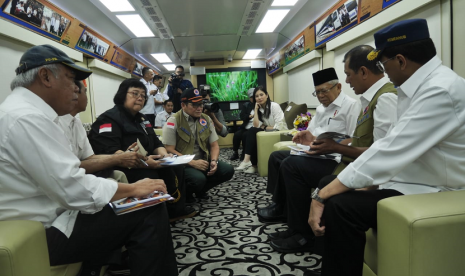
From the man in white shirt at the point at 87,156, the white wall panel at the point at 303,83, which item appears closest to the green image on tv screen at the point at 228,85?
the white wall panel at the point at 303,83

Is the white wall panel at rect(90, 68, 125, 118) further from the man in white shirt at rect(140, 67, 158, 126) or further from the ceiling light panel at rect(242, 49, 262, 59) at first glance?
the ceiling light panel at rect(242, 49, 262, 59)

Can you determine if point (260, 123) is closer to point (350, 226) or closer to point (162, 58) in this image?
point (350, 226)

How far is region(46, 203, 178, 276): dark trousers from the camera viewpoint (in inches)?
44.7

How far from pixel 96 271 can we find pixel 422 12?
3084mm

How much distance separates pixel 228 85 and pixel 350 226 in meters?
7.22

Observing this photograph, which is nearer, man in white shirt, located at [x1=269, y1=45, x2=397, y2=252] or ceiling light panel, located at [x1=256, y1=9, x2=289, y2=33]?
man in white shirt, located at [x1=269, y1=45, x2=397, y2=252]

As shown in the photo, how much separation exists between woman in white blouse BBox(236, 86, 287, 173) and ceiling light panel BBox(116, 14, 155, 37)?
7.48 ft

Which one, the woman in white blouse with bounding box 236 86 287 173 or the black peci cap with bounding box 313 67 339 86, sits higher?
the black peci cap with bounding box 313 67 339 86

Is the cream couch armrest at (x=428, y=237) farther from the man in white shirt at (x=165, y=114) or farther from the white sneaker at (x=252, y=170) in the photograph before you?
the man in white shirt at (x=165, y=114)

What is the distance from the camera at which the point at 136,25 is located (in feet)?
16.2

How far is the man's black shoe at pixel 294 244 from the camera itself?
189 centimetres

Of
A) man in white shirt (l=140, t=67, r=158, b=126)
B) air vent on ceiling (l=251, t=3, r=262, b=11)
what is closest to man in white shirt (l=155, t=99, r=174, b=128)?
man in white shirt (l=140, t=67, r=158, b=126)

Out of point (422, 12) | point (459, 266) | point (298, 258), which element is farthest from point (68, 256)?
point (422, 12)

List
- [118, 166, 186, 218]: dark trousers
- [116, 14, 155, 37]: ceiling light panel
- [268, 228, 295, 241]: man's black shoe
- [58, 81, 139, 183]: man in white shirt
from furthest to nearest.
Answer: [116, 14, 155, 37]: ceiling light panel, [118, 166, 186, 218]: dark trousers, [268, 228, 295, 241]: man's black shoe, [58, 81, 139, 183]: man in white shirt
